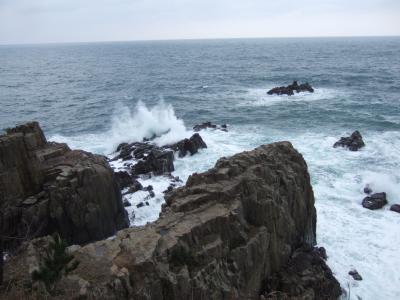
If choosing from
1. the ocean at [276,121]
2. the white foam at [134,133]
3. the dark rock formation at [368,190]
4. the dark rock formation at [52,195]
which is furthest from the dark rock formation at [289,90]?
the dark rock formation at [52,195]

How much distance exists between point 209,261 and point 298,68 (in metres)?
110

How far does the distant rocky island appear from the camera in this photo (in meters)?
15.7

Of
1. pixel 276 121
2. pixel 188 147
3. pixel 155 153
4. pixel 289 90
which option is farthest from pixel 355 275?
pixel 289 90

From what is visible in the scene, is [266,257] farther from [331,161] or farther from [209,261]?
[331,161]

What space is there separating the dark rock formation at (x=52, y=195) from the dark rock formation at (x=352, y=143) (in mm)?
25807

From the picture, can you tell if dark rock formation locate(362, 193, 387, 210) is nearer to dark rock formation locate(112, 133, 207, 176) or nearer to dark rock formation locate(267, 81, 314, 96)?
dark rock formation locate(112, 133, 207, 176)

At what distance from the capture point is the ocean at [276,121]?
1031 inches

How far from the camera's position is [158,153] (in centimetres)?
3859

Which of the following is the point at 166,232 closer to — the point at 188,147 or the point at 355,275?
the point at 355,275

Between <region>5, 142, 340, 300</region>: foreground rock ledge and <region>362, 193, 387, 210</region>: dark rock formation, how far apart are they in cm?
784

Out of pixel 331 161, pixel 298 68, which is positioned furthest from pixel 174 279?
pixel 298 68

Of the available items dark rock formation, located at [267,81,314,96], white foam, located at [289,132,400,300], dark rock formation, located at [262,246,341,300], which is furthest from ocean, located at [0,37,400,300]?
dark rock formation, located at [267,81,314,96]

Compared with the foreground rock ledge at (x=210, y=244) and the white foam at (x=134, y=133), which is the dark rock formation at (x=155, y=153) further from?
the foreground rock ledge at (x=210, y=244)

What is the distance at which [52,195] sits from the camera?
25.0 m
